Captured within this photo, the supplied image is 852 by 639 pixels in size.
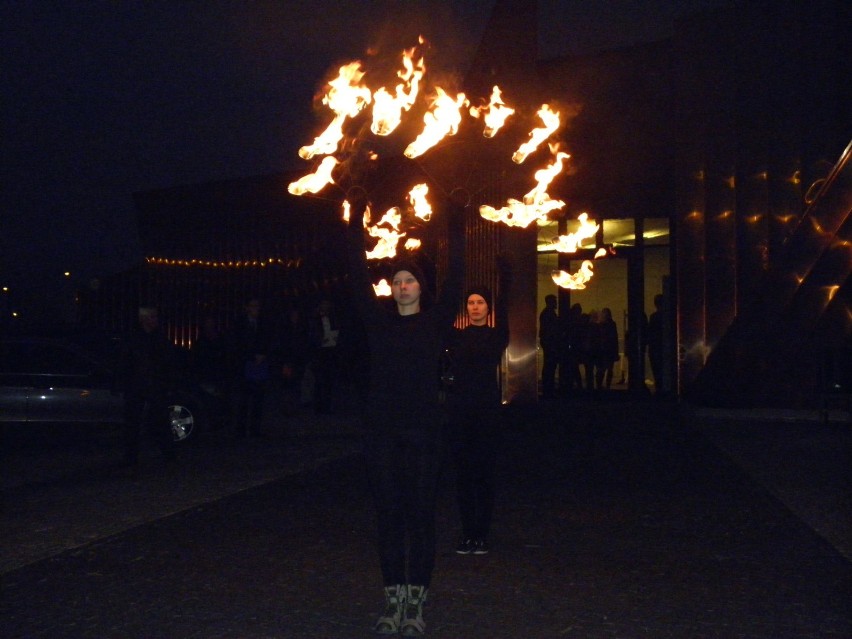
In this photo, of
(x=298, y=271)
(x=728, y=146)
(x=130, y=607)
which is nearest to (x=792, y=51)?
(x=728, y=146)

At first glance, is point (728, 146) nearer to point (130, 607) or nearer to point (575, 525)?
point (575, 525)

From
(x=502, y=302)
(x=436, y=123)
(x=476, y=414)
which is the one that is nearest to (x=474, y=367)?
(x=476, y=414)

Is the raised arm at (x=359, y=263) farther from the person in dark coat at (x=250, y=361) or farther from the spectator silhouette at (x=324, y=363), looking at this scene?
the spectator silhouette at (x=324, y=363)

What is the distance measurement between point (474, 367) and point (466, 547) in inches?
45.2

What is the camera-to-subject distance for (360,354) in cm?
1598

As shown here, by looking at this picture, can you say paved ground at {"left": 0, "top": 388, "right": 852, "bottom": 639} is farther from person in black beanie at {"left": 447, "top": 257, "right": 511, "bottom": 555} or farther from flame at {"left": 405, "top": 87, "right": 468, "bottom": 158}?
flame at {"left": 405, "top": 87, "right": 468, "bottom": 158}

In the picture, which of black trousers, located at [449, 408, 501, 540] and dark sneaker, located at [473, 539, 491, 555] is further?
dark sneaker, located at [473, 539, 491, 555]

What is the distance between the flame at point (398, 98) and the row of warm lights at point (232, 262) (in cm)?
1154

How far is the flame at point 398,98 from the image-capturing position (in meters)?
11.8

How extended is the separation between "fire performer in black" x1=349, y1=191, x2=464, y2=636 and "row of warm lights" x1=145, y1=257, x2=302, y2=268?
2021 cm

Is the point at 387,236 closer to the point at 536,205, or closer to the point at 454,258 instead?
the point at 536,205

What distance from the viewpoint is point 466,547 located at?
23.1ft

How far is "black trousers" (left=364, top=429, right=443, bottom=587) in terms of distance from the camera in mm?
4980

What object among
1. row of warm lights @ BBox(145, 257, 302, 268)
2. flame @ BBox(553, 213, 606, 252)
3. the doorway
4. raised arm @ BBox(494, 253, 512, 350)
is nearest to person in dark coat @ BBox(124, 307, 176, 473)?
raised arm @ BBox(494, 253, 512, 350)
